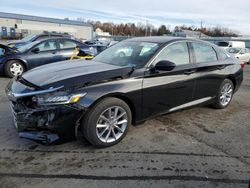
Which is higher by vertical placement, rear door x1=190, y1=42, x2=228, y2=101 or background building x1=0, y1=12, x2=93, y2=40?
background building x1=0, y1=12, x2=93, y2=40

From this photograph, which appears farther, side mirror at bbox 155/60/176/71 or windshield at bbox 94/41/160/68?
windshield at bbox 94/41/160/68

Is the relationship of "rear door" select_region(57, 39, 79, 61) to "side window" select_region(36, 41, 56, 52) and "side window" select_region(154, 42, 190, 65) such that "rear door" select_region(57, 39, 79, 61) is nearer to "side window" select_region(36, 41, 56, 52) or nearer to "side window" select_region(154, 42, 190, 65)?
"side window" select_region(36, 41, 56, 52)

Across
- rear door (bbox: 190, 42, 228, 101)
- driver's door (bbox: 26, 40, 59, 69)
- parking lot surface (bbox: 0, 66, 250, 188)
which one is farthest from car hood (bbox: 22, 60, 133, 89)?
driver's door (bbox: 26, 40, 59, 69)

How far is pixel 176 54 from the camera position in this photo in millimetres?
4145

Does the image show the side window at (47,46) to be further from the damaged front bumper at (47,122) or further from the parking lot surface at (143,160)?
the damaged front bumper at (47,122)

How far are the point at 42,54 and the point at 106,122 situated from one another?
235 inches

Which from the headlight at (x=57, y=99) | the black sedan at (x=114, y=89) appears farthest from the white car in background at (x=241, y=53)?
the headlight at (x=57, y=99)

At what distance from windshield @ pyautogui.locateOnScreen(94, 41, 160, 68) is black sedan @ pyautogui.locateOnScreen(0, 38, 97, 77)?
4528 mm

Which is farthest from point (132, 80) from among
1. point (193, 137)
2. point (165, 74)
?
point (193, 137)

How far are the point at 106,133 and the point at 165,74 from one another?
1.35m

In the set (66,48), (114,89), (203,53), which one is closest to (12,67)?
(66,48)

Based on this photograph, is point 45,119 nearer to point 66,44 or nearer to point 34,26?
point 66,44

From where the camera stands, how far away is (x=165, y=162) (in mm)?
3072

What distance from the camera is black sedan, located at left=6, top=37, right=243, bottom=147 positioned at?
3010mm
